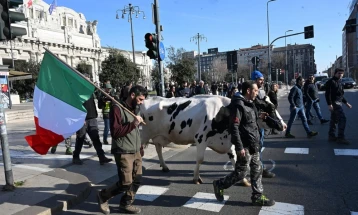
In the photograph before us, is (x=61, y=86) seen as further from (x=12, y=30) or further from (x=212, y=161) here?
(x=212, y=161)

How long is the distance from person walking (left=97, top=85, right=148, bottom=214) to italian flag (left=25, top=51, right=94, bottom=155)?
628 mm

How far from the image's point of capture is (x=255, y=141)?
4445mm

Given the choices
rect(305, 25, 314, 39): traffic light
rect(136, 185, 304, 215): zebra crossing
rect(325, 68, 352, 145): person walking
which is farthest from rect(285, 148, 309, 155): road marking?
rect(305, 25, 314, 39): traffic light

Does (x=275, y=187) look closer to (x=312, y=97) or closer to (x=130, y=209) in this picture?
(x=130, y=209)

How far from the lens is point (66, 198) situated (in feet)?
16.6

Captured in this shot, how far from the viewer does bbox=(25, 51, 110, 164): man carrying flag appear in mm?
4520

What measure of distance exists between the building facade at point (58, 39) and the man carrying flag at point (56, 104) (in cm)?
5948

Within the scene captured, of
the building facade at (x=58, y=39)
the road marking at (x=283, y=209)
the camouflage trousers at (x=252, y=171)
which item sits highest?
the building facade at (x=58, y=39)

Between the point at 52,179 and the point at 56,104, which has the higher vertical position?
the point at 56,104

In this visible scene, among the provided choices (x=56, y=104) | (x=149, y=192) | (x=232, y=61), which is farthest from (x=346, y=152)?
(x=232, y=61)

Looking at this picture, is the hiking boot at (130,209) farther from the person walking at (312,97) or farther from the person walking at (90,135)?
the person walking at (312,97)

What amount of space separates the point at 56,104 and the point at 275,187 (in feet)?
13.0

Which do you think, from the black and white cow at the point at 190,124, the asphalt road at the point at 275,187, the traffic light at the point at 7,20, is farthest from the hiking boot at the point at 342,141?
the traffic light at the point at 7,20

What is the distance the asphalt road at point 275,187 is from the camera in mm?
4508
